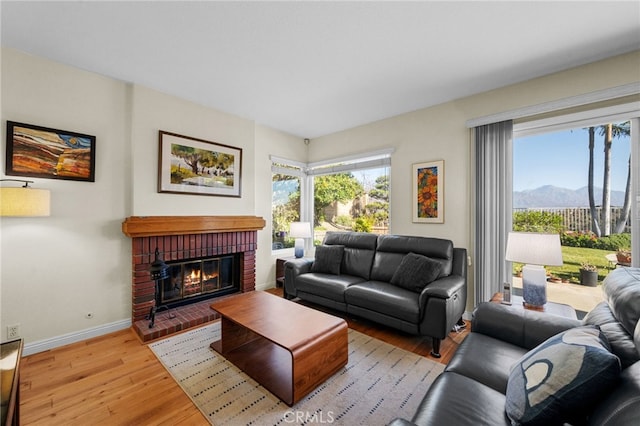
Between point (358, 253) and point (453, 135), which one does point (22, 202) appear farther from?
point (453, 135)

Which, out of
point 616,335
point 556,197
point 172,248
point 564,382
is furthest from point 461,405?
point 172,248

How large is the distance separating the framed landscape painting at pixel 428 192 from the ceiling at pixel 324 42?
87cm

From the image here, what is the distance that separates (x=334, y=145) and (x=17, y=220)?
380 centimetres

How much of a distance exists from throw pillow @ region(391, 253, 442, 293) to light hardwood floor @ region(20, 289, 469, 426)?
539mm

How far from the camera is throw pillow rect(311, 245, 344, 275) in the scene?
3500 millimetres

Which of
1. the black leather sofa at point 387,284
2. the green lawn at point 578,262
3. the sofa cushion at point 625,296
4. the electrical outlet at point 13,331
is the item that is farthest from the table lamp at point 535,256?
the electrical outlet at point 13,331

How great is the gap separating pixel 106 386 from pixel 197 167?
2.32 m

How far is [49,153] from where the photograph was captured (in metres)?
2.42

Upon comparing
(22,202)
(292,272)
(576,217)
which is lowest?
(292,272)

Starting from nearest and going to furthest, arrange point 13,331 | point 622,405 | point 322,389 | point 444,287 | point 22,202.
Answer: point 622,405 → point 322,389 → point 22,202 → point 13,331 → point 444,287

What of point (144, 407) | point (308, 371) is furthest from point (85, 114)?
point (308, 371)

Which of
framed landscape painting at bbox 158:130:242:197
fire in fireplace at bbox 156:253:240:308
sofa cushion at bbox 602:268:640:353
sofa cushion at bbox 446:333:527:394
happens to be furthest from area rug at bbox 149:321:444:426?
framed landscape painting at bbox 158:130:242:197

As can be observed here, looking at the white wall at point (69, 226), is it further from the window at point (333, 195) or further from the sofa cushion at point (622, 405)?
the sofa cushion at point (622, 405)

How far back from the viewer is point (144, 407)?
1.73 meters
